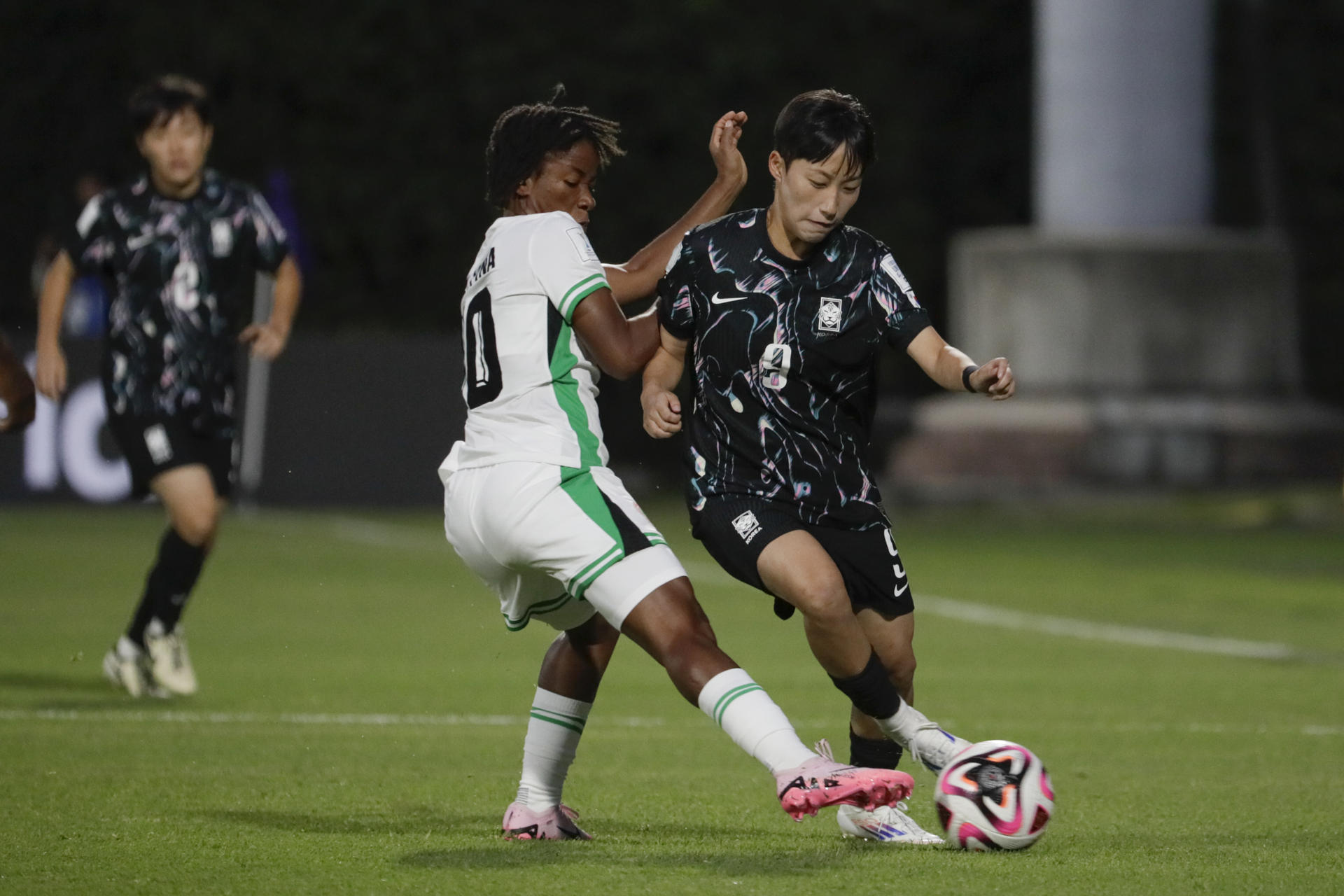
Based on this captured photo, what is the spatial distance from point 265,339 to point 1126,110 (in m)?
14.1

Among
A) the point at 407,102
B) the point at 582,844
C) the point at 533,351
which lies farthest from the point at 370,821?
the point at 407,102

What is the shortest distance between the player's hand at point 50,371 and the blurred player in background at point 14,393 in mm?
1925

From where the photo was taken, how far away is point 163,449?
8828mm

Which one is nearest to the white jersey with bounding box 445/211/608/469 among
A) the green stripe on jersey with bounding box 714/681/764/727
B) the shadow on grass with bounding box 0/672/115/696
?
the green stripe on jersey with bounding box 714/681/764/727

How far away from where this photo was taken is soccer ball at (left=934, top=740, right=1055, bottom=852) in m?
5.46

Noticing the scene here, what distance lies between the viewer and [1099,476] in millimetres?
21094

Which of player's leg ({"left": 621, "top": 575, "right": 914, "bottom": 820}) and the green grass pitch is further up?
player's leg ({"left": 621, "top": 575, "right": 914, "bottom": 820})

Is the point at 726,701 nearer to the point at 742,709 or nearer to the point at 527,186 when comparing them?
the point at 742,709

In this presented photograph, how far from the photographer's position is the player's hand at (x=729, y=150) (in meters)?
5.97

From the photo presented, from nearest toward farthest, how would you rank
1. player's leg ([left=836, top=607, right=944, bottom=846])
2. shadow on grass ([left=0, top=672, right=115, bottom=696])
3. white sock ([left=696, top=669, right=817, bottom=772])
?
1. white sock ([left=696, top=669, right=817, bottom=772])
2. player's leg ([left=836, top=607, right=944, bottom=846])
3. shadow on grass ([left=0, top=672, right=115, bottom=696])

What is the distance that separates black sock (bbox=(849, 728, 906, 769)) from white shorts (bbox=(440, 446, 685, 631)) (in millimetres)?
951

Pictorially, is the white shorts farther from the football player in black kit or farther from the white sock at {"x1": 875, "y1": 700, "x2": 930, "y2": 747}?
the white sock at {"x1": 875, "y1": 700, "x2": 930, "y2": 747}

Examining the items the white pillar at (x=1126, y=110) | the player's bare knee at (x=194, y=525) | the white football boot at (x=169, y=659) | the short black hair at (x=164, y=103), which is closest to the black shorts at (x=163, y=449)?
the player's bare knee at (x=194, y=525)

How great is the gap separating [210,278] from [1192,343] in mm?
14581
